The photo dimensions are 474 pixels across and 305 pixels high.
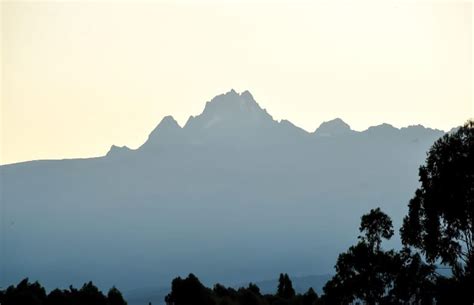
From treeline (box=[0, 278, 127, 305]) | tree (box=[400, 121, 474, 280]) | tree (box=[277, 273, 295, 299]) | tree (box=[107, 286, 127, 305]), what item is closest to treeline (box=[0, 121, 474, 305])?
tree (box=[400, 121, 474, 280])

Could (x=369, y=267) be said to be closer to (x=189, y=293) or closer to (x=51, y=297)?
(x=189, y=293)

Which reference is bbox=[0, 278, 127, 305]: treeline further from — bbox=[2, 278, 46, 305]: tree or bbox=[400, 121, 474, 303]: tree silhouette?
bbox=[400, 121, 474, 303]: tree silhouette

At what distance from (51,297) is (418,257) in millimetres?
60411

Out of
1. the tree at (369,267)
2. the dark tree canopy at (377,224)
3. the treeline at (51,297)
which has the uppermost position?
the treeline at (51,297)

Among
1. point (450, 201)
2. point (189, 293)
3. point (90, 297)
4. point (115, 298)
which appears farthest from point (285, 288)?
point (450, 201)

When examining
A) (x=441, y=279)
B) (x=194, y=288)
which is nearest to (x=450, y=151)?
(x=441, y=279)

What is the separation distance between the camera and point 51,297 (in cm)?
12769

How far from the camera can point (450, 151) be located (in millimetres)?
61625

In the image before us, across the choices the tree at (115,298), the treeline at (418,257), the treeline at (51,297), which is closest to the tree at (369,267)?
the treeline at (418,257)

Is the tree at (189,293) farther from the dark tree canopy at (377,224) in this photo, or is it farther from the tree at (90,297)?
the dark tree canopy at (377,224)

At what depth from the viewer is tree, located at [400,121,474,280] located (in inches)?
2376

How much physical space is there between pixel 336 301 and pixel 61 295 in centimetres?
5594

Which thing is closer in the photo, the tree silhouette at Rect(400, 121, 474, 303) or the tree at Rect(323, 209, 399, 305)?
the tree silhouette at Rect(400, 121, 474, 303)

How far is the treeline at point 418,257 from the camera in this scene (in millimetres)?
60750
